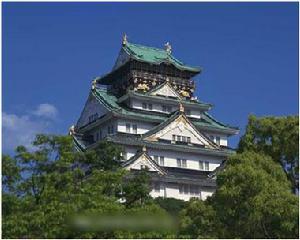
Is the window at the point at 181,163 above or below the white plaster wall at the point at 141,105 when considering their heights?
below

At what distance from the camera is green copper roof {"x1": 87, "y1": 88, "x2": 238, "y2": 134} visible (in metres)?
55.6

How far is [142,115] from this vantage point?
5653 cm

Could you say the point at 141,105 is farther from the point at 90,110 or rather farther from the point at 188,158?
the point at 188,158

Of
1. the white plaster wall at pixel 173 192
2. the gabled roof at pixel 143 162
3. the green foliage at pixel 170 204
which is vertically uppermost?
the gabled roof at pixel 143 162

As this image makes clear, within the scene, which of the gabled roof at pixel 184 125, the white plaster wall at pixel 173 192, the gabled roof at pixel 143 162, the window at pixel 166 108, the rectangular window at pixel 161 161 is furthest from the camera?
the window at pixel 166 108

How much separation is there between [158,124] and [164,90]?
3800 mm

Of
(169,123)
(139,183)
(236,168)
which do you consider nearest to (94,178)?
(236,168)

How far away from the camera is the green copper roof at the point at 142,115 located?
182 ft

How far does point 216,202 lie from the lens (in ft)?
88.2

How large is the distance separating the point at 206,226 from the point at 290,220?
3398mm

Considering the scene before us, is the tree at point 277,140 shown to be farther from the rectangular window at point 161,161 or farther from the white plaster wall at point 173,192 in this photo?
the rectangular window at point 161,161

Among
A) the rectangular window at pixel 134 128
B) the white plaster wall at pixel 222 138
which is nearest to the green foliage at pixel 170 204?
the rectangular window at pixel 134 128

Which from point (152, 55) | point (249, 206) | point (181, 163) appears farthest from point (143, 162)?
point (249, 206)

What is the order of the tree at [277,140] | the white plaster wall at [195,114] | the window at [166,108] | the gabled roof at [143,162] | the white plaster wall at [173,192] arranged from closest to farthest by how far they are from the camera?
1. the tree at [277,140]
2. the gabled roof at [143,162]
3. the white plaster wall at [173,192]
4. the window at [166,108]
5. the white plaster wall at [195,114]
